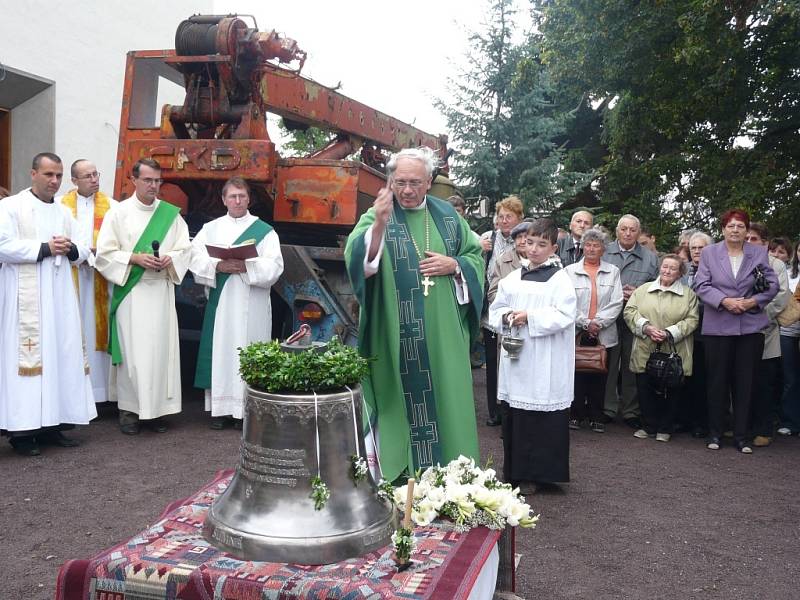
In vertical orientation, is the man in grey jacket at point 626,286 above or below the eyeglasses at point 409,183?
below

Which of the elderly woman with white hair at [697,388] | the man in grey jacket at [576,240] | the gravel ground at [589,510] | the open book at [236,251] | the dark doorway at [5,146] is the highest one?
the dark doorway at [5,146]

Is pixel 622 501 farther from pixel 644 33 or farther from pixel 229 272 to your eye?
pixel 644 33

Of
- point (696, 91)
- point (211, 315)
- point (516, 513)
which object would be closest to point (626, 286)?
point (211, 315)

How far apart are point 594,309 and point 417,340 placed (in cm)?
326

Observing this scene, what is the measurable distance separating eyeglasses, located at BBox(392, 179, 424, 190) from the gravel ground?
1895mm

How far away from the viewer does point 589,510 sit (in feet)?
15.8

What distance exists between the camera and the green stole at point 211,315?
6320 mm

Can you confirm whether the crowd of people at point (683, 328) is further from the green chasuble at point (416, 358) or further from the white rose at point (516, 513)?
the white rose at point (516, 513)

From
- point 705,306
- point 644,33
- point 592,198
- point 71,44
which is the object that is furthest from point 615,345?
point 592,198

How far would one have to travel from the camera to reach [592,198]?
19125 millimetres

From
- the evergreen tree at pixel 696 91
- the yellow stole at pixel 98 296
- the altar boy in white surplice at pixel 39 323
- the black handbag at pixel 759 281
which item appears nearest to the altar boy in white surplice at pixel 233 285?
the yellow stole at pixel 98 296

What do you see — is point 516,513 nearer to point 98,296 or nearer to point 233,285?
point 233,285

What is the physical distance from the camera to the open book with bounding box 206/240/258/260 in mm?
6129

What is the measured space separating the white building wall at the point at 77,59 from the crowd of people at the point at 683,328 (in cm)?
731
